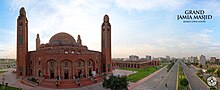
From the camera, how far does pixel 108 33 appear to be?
175 ft

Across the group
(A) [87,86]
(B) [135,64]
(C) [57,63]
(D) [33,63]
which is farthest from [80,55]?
(B) [135,64]

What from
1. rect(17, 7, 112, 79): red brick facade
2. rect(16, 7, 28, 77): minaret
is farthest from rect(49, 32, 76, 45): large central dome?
rect(16, 7, 28, 77): minaret

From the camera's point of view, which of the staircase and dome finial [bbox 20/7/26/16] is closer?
the staircase

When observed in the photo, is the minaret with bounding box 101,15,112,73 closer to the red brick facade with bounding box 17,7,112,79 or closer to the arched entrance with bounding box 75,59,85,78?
the red brick facade with bounding box 17,7,112,79

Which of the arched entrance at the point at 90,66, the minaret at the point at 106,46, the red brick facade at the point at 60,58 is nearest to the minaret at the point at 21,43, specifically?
the red brick facade at the point at 60,58

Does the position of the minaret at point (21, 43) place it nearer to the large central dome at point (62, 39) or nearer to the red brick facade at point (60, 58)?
the red brick facade at point (60, 58)

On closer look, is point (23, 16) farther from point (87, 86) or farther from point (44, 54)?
point (87, 86)

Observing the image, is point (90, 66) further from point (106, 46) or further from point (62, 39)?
point (62, 39)

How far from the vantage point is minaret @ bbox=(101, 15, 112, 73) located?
2068 inches

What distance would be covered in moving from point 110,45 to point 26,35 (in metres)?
21.6

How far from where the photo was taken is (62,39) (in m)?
48.4

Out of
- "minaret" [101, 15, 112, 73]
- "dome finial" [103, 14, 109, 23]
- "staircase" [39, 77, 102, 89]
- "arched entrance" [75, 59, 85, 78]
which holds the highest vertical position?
"dome finial" [103, 14, 109, 23]

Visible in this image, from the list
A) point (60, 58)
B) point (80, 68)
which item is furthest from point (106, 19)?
point (60, 58)

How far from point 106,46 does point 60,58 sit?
55.2 feet
